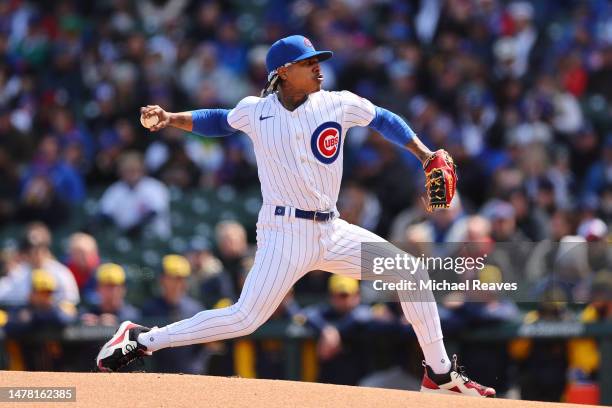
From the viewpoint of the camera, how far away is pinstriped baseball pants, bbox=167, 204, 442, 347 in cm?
587

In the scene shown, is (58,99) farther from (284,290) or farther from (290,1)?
(284,290)

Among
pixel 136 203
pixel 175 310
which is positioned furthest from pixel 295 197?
pixel 136 203

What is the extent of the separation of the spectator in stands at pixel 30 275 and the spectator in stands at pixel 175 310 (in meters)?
0.66

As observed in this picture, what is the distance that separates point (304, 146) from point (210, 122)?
1.86 ft

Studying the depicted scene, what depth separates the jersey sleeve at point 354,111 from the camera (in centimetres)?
600

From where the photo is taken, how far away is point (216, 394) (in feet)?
19.0

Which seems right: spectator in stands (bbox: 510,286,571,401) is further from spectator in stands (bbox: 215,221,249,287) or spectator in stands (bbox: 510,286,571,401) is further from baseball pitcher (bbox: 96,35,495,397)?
baseball pitcher (bbox: 96,35,495,397)

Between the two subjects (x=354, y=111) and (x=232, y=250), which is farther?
(x=232, y=250)

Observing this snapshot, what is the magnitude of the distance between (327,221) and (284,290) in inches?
15.1

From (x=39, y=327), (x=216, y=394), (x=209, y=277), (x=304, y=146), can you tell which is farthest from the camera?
(x=209, y=277)

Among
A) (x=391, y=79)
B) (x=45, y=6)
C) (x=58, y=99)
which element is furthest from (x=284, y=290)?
(x=45, y=6)

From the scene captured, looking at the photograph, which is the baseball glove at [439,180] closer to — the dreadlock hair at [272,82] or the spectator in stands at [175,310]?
the dreadlock hair at [272,82]

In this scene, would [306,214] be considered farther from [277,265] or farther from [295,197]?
[277,265]

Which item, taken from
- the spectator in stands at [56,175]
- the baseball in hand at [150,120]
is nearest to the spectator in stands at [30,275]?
the spectator in stands at [56,175]
